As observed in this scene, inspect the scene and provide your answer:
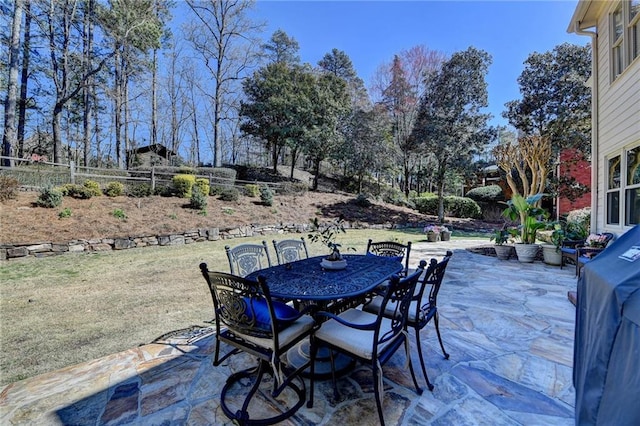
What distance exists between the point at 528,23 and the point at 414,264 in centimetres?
684

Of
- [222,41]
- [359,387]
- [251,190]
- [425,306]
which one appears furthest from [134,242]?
[222,41]

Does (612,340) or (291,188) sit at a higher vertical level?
(291,188)

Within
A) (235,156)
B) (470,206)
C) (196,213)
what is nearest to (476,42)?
(470,206)

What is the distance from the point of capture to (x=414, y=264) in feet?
19.3

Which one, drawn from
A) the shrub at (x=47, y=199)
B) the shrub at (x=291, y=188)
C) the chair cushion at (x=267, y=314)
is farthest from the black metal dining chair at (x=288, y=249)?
the shrub at (x=291, y=188)

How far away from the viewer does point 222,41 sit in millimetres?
16812

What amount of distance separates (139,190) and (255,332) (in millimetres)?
10271

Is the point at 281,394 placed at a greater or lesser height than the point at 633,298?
lesser

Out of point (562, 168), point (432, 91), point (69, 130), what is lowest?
point (562, 168)

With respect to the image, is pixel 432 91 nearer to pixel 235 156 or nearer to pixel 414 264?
pixel 414 264

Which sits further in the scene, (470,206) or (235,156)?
(235,156)

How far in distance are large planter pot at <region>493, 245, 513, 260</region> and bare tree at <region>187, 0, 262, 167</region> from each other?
1500cm

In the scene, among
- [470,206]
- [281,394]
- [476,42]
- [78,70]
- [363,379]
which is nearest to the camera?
[281,394]

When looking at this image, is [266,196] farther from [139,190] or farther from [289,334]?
[289,334]
